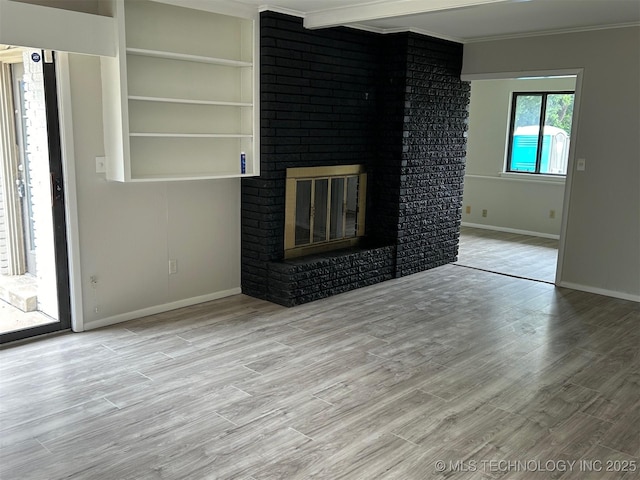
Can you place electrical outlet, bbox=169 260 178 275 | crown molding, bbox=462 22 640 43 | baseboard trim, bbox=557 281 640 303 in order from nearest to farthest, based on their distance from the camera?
electrical outlet, bbox=169 260 178 275 < crown molding, bbox=462 22 640 43 < baseboard trim, bbox=557 281 640 303

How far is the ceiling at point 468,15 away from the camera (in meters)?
3.78

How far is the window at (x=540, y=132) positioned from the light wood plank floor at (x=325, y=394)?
148 inches

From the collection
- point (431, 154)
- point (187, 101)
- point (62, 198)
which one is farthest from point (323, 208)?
point (62, 198)

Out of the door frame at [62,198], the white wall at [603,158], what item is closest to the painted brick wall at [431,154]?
the white wall at [603,158]

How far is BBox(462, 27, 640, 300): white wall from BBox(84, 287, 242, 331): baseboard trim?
318cm

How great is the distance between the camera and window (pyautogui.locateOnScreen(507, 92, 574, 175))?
25.3 ft

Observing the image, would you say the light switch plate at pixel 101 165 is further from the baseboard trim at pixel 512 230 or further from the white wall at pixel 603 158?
the baseboard trim at pixel 512 230

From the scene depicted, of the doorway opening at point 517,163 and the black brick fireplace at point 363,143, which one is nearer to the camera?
the black brick fireplace at point 363,143

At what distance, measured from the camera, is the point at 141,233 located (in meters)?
4.11

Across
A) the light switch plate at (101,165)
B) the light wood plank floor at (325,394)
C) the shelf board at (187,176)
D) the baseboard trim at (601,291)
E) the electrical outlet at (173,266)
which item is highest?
the light switch plate at (101,165)

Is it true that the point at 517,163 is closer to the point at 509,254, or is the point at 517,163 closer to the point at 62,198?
the point at 509,254

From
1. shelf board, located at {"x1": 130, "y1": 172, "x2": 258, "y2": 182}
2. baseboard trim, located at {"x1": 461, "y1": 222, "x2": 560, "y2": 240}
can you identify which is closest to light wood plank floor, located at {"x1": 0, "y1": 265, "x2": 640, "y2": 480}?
shelf board, located at {"x1": 130, "y1": 172, "x2": 258, "y2": 182}

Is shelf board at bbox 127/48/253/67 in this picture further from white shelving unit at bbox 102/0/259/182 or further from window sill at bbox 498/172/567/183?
window sill at bbox 498/172/567/183

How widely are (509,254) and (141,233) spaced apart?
4.42m
